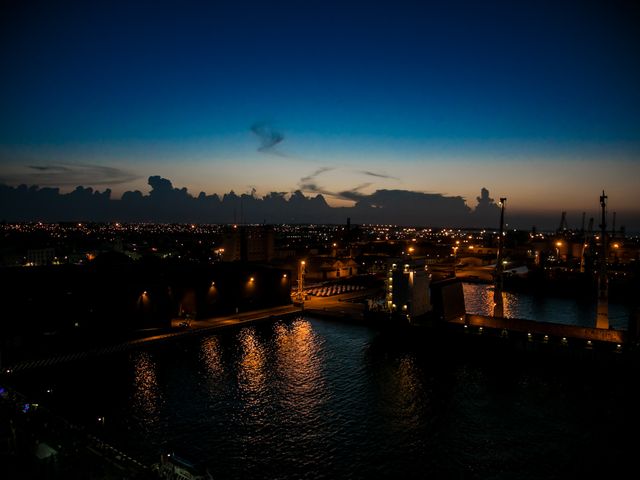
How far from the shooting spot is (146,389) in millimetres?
20266

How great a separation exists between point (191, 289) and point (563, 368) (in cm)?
2635

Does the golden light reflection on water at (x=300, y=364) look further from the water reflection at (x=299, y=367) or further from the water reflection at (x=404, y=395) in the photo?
the water reflection at (x=404, y=395)

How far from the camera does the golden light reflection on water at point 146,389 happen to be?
18.0 meters

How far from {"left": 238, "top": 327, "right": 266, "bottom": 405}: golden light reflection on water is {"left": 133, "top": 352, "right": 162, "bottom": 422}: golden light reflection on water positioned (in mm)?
4054

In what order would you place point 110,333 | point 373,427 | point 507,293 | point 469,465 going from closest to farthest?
point 469,465 → point 373,427 → point 110,333 → point 507,293

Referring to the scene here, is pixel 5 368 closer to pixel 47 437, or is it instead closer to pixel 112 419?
pixel 112 419

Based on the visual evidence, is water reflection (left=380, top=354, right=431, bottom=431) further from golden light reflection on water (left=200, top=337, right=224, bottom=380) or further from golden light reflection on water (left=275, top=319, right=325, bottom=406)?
golden light reflection on water (left=200, top=337, right=224, bottom=380)

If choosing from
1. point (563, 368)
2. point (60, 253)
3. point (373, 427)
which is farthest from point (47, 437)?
point (60, 253)

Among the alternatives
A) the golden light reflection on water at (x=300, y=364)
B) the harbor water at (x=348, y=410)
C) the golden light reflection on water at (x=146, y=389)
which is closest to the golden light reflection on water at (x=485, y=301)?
the harbor water at (x=348, y=410)

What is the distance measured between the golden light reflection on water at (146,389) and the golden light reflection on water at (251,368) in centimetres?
405

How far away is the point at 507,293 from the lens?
56594 millimetres

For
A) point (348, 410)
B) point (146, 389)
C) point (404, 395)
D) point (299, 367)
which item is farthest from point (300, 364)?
point (146, 389)

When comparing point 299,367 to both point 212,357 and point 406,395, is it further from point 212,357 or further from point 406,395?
point 406,395

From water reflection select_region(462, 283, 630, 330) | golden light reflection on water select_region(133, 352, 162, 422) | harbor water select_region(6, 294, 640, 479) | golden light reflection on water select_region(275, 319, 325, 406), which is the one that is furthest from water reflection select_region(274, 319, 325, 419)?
water reflection select_region(462, 283, 630, 330)
